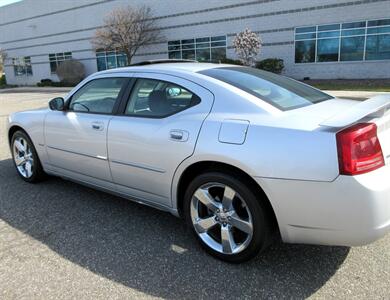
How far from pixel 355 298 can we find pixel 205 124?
5.32ft

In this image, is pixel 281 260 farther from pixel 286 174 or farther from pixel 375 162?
pixel 375 162

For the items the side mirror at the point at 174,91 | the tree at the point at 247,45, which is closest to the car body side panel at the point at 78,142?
the side mirror at the point at 174,91

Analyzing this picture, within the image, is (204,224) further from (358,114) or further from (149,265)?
(358,114)

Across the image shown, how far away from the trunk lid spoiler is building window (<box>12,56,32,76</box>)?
151 ft

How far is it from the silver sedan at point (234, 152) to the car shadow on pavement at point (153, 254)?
220 millimetres

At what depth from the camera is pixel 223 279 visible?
2.84m

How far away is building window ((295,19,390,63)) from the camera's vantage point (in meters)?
21.2

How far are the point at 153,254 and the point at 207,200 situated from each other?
2.26 ft

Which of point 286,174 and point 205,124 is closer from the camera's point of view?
point 286,174

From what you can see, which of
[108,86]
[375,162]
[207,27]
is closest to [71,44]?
[207,27]

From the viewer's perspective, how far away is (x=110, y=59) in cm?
3428

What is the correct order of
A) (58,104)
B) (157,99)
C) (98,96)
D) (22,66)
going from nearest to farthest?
(157,99)
(98,96)
(58,104)
(22,66)

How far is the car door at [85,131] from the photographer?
3785 millimetres

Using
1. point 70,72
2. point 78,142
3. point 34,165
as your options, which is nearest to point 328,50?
point 34,165
